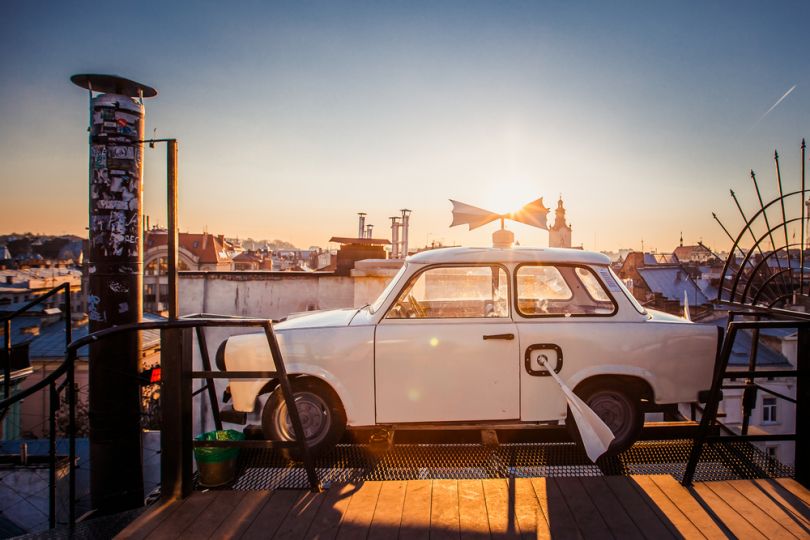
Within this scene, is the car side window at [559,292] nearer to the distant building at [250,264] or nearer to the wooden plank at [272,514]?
the wooden plank at [272,514]

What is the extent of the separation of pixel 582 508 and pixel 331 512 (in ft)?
5.53

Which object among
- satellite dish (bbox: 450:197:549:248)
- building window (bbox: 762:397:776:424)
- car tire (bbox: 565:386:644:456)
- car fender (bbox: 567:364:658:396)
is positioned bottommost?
building window (bbox: 762:397:776:424)

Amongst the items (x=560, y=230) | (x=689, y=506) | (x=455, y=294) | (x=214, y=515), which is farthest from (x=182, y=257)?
(x=689, y=506)

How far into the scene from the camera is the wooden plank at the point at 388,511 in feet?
9.70

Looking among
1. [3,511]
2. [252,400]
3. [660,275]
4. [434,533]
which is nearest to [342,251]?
[252,400]

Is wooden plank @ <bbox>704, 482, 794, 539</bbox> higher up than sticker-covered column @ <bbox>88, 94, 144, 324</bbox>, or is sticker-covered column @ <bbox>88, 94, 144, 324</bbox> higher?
sticker-covered column @ <bbox>88, 94, 144, 324</bbox>

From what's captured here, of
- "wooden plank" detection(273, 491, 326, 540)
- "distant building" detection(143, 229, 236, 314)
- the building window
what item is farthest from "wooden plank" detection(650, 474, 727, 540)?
"distant building" detection(143, 229, 236, 314)

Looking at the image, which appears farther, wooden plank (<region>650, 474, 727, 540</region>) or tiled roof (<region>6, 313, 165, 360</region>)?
tiled roof (<region>6, 313, 165, 360</region>)

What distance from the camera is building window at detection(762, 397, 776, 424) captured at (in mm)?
21702

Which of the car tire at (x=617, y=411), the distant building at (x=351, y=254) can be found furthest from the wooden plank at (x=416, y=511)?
the distant building at (x=351, y=254)

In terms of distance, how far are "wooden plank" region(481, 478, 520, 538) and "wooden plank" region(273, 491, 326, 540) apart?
117 cm

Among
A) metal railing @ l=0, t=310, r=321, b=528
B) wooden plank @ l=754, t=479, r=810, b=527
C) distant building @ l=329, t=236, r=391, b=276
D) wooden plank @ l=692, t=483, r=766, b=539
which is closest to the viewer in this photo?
wooden plank @ l=692, t=483, r=766, b=539

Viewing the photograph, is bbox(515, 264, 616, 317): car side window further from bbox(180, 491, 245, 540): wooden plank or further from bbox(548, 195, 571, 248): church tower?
bbox(548, 195, 571, 248): church tower

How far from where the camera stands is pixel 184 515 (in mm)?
3207
